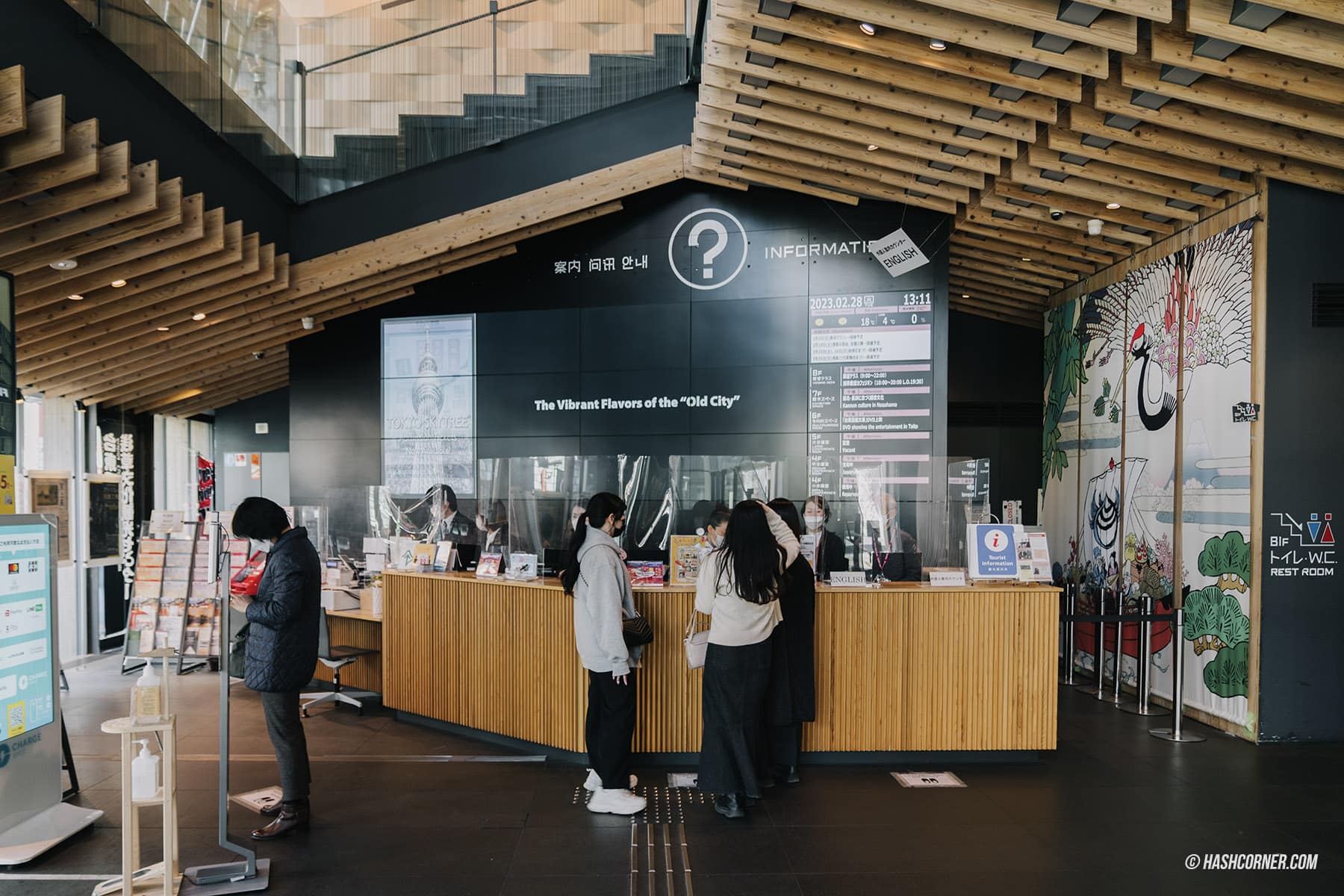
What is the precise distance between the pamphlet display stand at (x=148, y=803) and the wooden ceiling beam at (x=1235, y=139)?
→ 5.39 metres

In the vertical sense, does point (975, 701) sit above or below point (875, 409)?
below

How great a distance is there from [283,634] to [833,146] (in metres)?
4.65

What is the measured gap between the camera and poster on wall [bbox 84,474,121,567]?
8531 millimetres

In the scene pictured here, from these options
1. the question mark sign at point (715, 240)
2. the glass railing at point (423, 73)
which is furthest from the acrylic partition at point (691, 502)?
the glass railing at point (423, 73)

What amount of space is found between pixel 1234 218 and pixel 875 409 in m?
2.73

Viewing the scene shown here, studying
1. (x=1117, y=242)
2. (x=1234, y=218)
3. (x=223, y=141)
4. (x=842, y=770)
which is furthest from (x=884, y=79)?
(x=223, y=141)

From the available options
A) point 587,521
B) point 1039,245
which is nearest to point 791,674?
point 587,521

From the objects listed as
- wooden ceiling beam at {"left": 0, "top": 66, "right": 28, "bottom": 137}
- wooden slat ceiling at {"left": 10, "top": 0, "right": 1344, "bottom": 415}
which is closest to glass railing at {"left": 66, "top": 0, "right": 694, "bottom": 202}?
wooden slat ceiling at {"left": 10, "top": 0, "right": 1344, "bottom": 415}

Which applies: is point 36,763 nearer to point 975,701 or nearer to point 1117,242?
point 975,701

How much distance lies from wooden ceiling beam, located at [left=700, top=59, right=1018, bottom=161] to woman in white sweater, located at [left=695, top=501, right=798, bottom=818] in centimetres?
283

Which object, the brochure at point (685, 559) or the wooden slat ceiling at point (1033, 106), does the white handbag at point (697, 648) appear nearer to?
the brochure at point (685, 559)

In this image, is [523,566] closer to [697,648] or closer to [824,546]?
[697,648]

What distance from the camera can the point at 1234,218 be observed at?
5578 mm

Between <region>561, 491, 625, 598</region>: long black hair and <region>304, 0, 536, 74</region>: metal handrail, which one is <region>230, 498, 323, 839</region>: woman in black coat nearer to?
<region>561, 491, 625, 598</region>: long black hair
